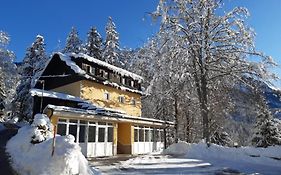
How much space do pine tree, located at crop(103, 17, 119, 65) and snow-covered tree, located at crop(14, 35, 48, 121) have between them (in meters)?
8.75

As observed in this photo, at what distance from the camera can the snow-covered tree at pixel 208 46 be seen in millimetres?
22391

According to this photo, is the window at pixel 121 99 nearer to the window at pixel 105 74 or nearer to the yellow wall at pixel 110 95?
the yellow wall at pixel 110 95

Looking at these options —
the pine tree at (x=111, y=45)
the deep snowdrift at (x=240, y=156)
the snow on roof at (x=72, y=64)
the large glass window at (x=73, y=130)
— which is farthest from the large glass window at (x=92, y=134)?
the pine tree at (x=111, y=45)

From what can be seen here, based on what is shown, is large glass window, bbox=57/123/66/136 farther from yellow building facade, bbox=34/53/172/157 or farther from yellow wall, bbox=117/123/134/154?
yellow wall, bbox=117/123/134/154

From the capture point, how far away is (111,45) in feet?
153

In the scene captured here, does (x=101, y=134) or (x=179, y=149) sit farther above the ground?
(x=101, y=134)

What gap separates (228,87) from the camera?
23344 mm

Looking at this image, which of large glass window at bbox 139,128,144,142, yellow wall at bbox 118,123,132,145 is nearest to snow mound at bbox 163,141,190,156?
yellow wall at bbox 118,123,132,145

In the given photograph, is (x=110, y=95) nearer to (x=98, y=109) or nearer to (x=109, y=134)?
(x=109, y=134)

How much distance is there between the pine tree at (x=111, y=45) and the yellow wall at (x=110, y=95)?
36.8ft

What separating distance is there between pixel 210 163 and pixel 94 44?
1292 inches

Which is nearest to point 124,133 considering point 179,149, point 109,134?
point 109,134

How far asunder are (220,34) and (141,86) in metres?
15.8

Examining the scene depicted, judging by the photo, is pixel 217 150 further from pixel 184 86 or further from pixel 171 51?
pixel 171 51
